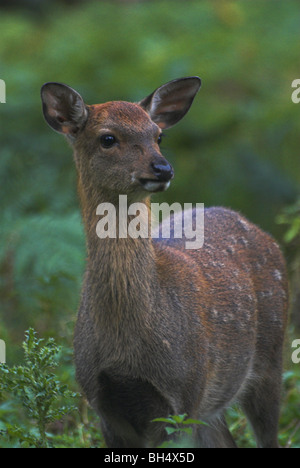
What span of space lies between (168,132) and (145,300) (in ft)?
19.2

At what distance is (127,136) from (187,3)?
12301 mm

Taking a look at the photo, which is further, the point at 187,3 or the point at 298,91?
the point at 187,3

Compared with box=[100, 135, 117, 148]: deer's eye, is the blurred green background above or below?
above

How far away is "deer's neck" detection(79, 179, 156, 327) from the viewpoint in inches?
190

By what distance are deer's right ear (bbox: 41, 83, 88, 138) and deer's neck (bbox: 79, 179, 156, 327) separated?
21.5 inches

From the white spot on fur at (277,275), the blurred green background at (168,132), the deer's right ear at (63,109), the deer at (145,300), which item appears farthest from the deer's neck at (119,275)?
the white spot on fur at (277,275)

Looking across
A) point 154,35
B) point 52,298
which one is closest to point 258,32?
point 154,35

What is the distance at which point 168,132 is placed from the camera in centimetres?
1046

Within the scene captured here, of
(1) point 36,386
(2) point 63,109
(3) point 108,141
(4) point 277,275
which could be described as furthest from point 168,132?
(1) point 36,386

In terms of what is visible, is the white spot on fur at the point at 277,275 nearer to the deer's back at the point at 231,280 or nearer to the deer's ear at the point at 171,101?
the deer's back at the point at 231,280

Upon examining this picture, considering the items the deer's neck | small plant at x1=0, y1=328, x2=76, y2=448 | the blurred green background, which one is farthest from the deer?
the blurred green background

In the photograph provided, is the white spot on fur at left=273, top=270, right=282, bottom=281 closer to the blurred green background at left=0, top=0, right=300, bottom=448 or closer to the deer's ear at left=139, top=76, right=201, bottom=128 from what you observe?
the blurred green background at left=0, top=0, right=300, bottom=448

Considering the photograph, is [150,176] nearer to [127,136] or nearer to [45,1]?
[127,136]

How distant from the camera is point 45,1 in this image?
19.2 metres
